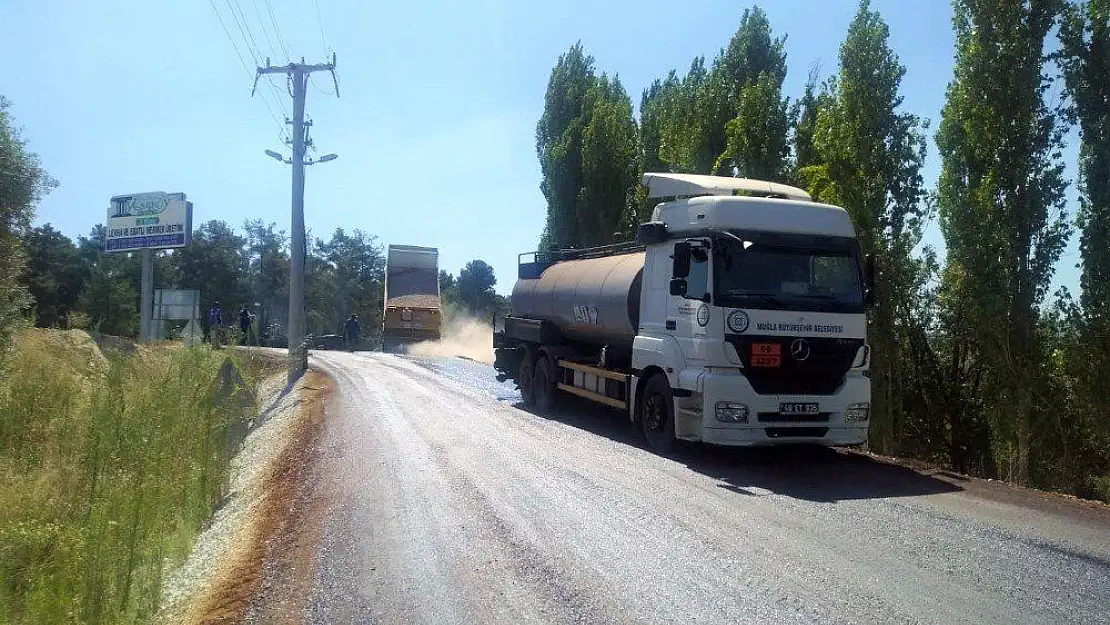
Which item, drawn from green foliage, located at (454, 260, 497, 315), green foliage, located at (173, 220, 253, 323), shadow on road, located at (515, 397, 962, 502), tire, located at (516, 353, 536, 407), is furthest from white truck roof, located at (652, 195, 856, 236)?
green foliage, located at (454, 260, 497, 315)

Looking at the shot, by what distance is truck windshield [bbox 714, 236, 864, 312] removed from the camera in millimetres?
9836

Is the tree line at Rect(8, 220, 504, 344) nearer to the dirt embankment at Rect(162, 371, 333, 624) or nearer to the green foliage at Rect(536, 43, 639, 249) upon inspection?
the green foliage at Rect(536, 43, 639, 249)

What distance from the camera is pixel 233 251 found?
256ft

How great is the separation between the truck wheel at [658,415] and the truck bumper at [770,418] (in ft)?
2.35

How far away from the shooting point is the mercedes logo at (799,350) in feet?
32.2

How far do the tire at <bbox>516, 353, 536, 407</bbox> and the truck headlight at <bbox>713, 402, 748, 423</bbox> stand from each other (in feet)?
23.4

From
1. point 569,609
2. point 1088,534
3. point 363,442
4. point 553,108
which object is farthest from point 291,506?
point 553,108

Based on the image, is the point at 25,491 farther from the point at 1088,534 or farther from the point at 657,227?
the point at 1088,534

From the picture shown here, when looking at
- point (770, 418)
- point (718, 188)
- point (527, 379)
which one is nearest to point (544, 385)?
point (527, 379)

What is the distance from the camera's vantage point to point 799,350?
9.81 meters

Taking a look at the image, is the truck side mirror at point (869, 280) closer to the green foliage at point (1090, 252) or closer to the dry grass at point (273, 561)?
the green foliage at point (1090, 252)

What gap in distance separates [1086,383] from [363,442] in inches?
427

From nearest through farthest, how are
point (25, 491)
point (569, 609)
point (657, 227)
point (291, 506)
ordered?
point (569, 609)
point (291, 506)
point (25, 491)
point (657, 227)

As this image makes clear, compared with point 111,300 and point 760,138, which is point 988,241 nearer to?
point 760,138
